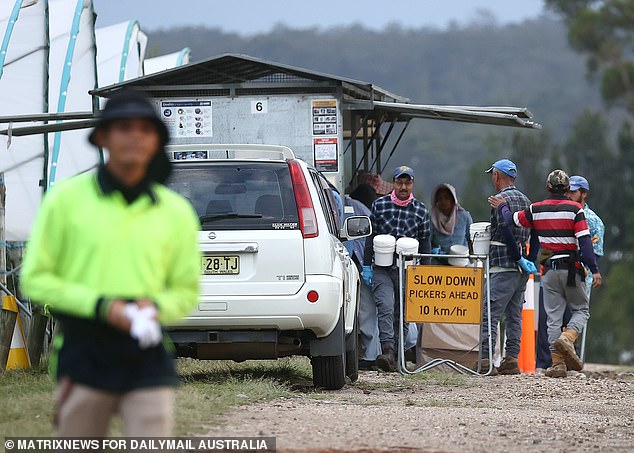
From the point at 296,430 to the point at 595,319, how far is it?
6262 cm

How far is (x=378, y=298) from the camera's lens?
14.2 meters

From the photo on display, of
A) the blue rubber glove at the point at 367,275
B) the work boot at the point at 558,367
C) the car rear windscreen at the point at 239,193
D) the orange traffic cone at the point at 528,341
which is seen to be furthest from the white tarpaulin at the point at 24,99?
the car rear windscreen at the point at 239,193

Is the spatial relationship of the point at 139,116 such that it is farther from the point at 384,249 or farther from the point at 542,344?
the point at 542,344

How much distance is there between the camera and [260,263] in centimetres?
1017

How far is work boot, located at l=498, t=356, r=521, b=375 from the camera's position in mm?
14383

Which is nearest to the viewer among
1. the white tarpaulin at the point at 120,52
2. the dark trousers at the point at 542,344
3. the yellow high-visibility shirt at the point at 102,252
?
the yellow high-visibility shirt at the point at 102,252

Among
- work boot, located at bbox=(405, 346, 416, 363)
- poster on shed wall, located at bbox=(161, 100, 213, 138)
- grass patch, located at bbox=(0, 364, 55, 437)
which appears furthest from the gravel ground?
poster on shed wall, located at bbox=(161, 100, 213, 138)

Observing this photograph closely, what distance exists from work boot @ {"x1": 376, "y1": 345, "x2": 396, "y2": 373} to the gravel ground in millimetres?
1230

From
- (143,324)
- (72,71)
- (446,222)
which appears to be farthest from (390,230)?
(143,324)

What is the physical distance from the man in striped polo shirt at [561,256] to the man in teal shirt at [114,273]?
9117 mm

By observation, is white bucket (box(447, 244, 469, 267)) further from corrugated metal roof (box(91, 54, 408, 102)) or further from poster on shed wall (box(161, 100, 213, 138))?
poster on shed wall (box(161, 100, 213, 138))

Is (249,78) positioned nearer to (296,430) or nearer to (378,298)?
(378,298)

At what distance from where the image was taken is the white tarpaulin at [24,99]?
18703mm

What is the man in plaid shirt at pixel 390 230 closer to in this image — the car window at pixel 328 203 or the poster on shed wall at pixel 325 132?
the poster on shed wall at pixel 325 132
